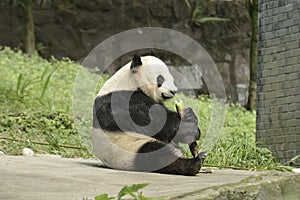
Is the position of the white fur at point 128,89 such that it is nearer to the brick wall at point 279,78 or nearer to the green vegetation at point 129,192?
the green vegetation at point 129,192

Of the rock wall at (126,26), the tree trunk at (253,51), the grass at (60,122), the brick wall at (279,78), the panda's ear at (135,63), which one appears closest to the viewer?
the panda's ear at (135,63)

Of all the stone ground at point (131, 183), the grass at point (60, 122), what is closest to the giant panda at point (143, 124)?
the stone ground at point (131, 183)

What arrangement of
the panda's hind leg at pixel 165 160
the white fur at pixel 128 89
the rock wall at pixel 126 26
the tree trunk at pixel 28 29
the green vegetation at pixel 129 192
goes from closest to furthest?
the green vegetation at pixel 129 192 → the panda's hind leg at pixel 165 160 → the white fur at pixel 128 89 → the tree trunk at pixel 28 29 → the rock wall at pixel 126 26

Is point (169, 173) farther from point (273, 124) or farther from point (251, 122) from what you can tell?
point (251, 122)

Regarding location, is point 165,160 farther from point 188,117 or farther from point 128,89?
point 128,89

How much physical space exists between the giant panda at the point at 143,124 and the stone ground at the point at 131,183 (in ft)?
0.39

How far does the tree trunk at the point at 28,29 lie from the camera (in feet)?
55.7

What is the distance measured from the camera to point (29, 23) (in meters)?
17.2

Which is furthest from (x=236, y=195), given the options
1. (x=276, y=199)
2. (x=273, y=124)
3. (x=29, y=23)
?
(x=29, y=23)

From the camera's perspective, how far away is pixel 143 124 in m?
4.95

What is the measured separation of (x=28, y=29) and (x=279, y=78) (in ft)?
25.2

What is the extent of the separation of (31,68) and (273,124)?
6.12 meters

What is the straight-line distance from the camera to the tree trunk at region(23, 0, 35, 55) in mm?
16969

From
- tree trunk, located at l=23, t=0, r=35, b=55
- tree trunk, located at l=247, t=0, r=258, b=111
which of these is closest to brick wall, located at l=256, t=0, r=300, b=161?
tree trunk, located at l=247, t=0, r=258, b=111
